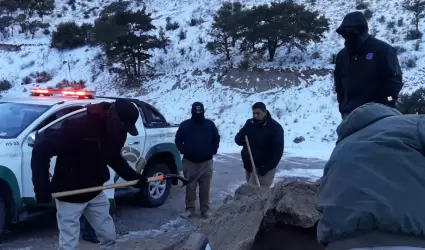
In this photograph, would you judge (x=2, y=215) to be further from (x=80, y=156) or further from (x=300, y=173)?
(x=300, y=173)

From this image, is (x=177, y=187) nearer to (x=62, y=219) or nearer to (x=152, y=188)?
(x=152, y=188)

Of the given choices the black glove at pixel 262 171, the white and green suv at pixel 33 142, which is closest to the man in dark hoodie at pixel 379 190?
the white and green suv at pixel 33 142

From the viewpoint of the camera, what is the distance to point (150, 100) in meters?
24.5

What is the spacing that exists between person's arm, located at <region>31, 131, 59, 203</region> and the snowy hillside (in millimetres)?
11387

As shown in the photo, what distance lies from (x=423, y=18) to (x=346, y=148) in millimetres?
26825

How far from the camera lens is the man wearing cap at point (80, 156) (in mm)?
4645

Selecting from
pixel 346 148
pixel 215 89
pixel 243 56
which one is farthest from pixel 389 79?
pixel 243 56

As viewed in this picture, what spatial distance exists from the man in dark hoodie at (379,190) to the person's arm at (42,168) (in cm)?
319

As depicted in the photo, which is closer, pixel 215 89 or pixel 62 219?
pixel 62 219

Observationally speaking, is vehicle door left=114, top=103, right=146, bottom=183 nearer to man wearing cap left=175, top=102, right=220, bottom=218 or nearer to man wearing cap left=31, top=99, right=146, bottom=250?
man wearing cap left=175, top=102, right=220, bottom=218

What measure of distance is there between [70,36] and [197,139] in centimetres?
2412

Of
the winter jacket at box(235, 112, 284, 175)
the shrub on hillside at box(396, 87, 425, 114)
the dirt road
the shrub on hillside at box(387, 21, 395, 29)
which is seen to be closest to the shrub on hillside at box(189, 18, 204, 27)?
the shrub on hillside at box(387, 21, 395, 29)

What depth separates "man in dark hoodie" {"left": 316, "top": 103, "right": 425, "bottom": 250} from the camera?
1717 mm

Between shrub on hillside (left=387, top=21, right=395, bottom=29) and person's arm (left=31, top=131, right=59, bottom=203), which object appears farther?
shrub on hillside (left=387, top=21, right=395, bottom=29)
